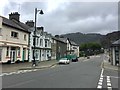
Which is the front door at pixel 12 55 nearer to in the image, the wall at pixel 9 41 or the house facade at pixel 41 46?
the wall at pixel 9 41

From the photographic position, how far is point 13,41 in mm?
42781

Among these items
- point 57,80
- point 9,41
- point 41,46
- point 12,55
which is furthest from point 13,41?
point 57,80

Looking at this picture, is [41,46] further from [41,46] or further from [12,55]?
[12,55]

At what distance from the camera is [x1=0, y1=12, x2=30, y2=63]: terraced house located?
38.7 m

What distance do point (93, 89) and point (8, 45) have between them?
2877 centimetres

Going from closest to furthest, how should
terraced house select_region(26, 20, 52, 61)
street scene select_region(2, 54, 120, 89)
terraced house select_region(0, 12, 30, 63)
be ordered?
1. street scene select_region(2, 54, 120, 89)
2. terraced house select_region(0, 12, 30, 63)
3. terraced house select_region(26, 20, 52, 61)

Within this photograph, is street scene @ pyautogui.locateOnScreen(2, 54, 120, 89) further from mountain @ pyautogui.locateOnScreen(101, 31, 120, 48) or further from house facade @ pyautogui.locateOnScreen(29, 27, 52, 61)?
mountain @ pyautogui.locateOnScreen(101, 31, 120, 48)

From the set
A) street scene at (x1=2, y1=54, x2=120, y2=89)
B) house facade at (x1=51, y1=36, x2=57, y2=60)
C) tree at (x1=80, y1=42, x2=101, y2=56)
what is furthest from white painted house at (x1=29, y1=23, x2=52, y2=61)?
tree at (x1=80, y1=42, x2=101, y2=56)

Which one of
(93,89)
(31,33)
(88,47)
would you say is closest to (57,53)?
(31,33)

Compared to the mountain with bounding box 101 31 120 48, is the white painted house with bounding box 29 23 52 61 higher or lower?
lower

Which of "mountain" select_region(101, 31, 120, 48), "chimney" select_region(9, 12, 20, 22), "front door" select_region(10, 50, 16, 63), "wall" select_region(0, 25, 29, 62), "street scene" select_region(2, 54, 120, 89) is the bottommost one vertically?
"street scene" select_region(2, 54, 120, 89)

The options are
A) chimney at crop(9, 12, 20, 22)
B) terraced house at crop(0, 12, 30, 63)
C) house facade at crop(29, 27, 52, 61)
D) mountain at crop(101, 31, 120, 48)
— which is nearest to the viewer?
terraced house at crop(0, 12, 30, 63)

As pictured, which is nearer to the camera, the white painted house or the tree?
the white painted house

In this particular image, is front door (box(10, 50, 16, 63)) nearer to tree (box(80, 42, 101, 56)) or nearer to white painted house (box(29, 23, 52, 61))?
white painted house (box(29, 23, 52, 61))
